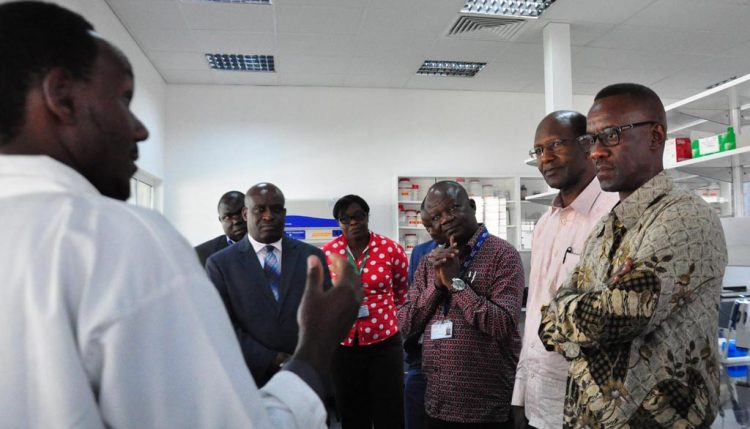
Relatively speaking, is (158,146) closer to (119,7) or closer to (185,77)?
(185,77)

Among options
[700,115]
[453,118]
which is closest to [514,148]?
[453,118]

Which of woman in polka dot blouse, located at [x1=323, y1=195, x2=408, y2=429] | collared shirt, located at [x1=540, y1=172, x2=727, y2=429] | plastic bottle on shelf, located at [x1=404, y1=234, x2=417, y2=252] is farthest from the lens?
plastic bottle on shelf, located at [x1=404, y1=234, x2=417, y2=252]

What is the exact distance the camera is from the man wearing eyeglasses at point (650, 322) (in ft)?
3.43

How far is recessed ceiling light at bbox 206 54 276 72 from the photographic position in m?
5.51

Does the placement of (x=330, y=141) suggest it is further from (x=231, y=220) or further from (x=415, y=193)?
(x=231, y=220)

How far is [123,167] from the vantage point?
23.7 inches

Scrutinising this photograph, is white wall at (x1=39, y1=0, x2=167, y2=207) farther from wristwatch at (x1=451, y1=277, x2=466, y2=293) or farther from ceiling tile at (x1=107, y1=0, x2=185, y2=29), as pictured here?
wristwatch at (x1=451, y1=277, x2=466, y2=293)

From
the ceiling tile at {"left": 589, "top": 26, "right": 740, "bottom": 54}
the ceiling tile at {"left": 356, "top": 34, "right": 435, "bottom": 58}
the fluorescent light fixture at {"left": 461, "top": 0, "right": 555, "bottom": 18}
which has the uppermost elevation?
the fluorescent light fixture at {"left": 461, "top": 0, "right": 555, "bottom": 18}

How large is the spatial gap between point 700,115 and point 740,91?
31 cm

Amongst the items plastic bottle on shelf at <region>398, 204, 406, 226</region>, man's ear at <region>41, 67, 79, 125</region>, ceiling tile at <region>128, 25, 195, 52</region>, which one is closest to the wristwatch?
man's ear at <region>41, 67, 79, 125</region>

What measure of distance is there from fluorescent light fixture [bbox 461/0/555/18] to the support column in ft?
1.08

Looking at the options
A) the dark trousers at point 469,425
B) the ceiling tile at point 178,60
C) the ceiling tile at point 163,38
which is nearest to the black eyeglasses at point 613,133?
the dark trousers at point 469,425

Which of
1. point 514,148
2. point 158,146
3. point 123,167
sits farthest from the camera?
point 514,148

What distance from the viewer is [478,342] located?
1827 millimetres
